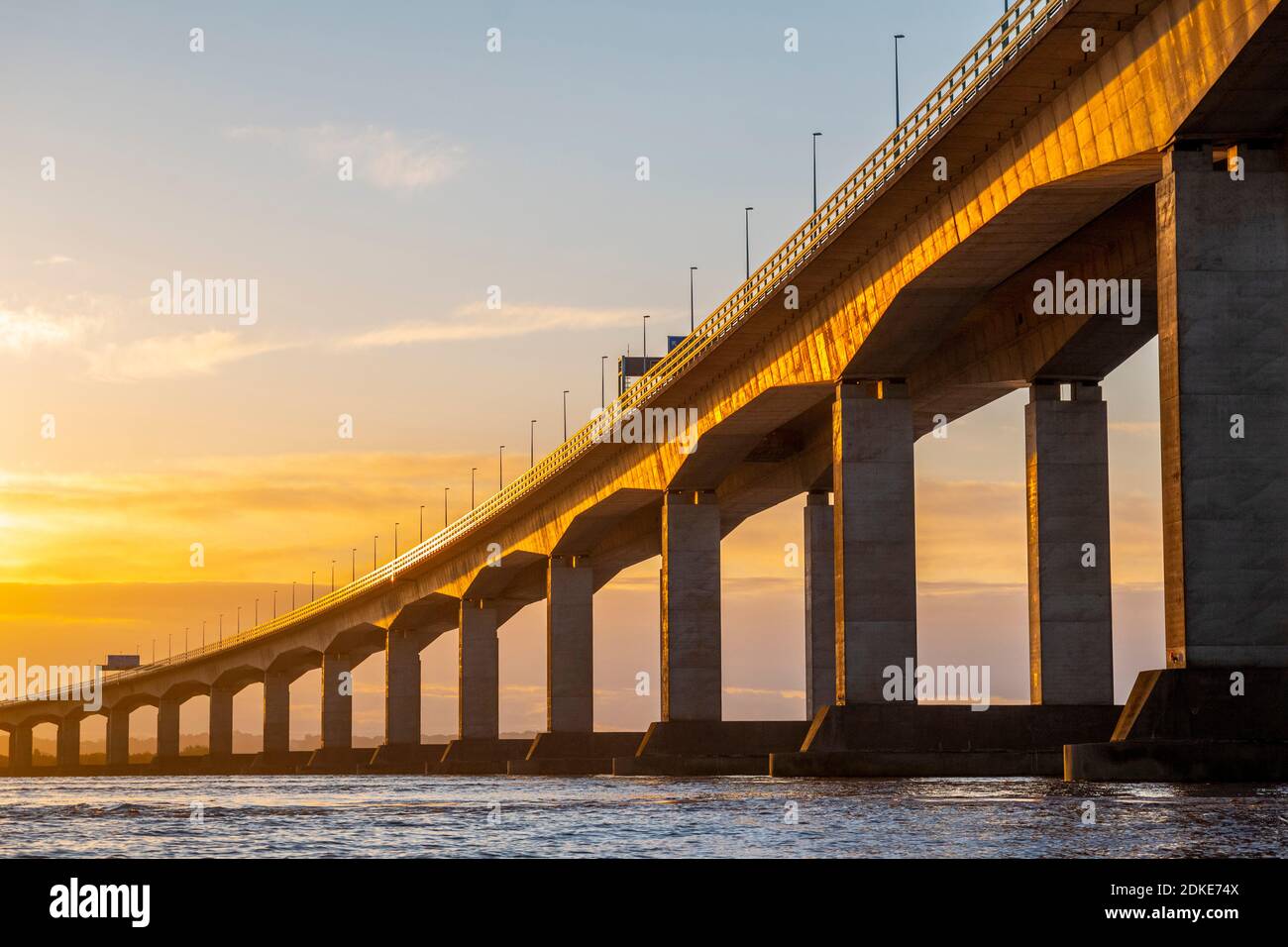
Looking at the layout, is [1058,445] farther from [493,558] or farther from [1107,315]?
[493,558]

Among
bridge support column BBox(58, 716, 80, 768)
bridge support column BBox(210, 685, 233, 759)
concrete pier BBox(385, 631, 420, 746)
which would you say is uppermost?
concrete pier BBox(385, 631, 420, 746)

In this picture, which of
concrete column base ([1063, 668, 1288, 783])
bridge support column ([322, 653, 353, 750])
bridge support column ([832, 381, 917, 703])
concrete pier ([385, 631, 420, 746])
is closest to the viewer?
concrete column base ([1063, 668, 1288, 783])

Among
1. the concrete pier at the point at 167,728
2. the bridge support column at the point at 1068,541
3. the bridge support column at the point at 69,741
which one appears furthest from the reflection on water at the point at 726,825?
the bridge support column at the point at 69,741

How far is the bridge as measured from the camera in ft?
97.8

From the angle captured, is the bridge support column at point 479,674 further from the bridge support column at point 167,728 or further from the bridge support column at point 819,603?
the bridge support column at point 167,728

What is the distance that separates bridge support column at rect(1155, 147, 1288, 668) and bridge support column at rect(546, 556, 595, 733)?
185 feet

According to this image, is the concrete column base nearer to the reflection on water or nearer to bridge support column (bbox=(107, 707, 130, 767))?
the reflection on water

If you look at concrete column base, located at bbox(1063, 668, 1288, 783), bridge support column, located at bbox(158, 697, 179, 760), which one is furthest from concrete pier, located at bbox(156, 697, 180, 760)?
concrete column base, located at bbox(1063, 668, 1288, 783)

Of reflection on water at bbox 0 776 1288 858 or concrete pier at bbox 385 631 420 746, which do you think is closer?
reflection on water at bbox 0 776 1288 858

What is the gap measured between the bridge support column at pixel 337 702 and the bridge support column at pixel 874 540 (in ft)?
282

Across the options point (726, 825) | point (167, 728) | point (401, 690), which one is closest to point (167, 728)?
point (167, 728)

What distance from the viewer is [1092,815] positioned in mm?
21906

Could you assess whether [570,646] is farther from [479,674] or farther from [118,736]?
[118,736]
